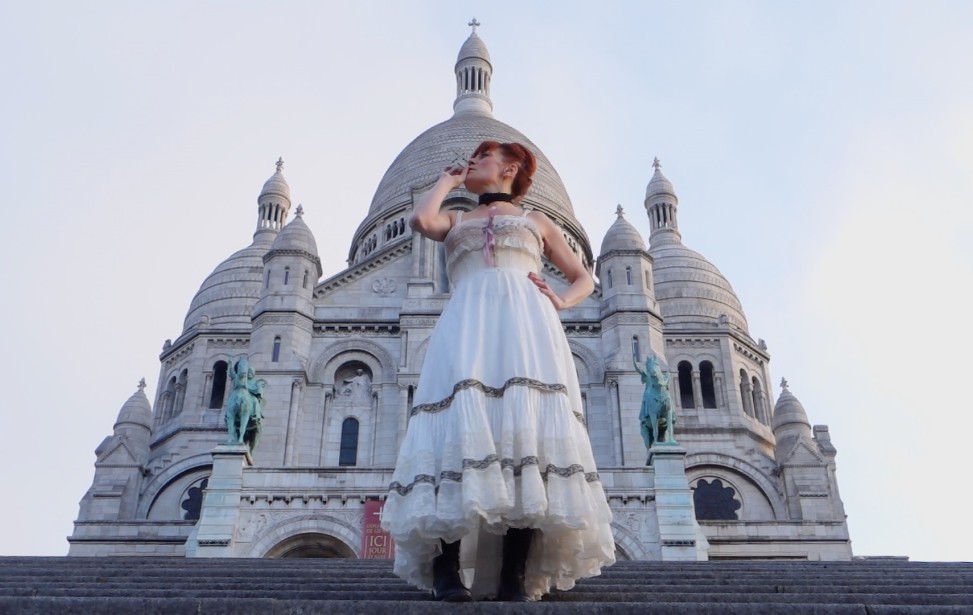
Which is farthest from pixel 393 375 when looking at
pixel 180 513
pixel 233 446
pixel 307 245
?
pixel 180 513

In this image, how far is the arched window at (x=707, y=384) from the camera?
3688 centimetres

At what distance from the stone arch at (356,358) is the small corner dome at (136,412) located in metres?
9.57

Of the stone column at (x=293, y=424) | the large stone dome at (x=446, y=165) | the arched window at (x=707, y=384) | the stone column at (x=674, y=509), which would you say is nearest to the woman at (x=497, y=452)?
the stone column at (x=674, y=509)

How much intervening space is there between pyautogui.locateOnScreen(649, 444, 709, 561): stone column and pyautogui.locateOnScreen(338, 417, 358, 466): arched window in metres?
9.48

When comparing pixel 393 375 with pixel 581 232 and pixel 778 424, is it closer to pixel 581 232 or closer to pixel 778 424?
pixel 778 424

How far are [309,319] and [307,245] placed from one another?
2678mm

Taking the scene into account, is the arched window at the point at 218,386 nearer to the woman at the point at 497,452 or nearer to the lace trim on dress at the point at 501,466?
the woman at the point at 497,452

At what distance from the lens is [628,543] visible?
20016mm

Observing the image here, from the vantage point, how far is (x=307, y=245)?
3136cm

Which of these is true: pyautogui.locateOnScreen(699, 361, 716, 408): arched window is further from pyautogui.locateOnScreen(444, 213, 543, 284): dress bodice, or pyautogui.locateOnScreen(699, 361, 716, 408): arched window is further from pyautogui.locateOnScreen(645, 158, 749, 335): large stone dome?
pyautogui.locateOnScreen(444, 213, 543, 284): dress bodice

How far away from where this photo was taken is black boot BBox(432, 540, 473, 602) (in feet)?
19.0

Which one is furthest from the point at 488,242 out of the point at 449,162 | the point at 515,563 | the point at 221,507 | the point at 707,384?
the point at 449,162

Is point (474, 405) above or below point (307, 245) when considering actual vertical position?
below

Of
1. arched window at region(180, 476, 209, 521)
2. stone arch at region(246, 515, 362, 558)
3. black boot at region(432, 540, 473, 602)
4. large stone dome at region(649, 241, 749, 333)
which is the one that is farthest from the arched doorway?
large stone dome at region(649, 241, 749, 333)
